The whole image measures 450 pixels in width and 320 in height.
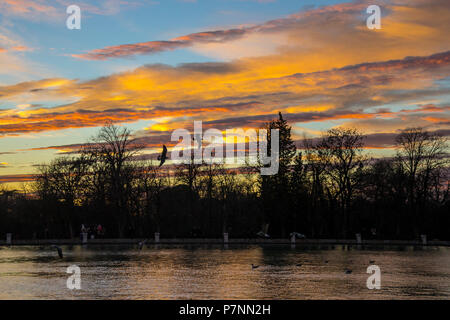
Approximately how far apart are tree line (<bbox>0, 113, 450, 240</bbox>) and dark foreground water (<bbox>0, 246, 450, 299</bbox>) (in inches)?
1137

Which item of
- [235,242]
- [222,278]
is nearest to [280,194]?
[235,242]

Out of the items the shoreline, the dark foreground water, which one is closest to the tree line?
the shoreline

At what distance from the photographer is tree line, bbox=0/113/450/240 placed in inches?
2857

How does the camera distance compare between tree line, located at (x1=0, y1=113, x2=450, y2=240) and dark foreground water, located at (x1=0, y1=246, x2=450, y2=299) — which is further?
tree line, located at (x1=0, y1=113, x2=450, y2=240)

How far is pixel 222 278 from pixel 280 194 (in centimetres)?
4718

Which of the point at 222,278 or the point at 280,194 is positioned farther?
the point at 280,194

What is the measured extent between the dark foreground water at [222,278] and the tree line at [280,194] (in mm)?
28871

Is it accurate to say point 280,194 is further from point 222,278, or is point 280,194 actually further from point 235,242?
point 222,278

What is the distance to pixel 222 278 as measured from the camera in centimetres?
2748

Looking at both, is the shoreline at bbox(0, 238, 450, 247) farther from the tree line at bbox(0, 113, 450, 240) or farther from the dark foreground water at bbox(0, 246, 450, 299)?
the dark foreground water at bbox(0, 246, 450, 299)

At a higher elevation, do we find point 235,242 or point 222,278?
point 222,278

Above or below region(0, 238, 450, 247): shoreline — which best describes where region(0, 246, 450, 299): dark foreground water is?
above

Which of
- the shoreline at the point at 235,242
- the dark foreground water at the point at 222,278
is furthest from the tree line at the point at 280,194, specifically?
the dark foreground water at the point at 222,278

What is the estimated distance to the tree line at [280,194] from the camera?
238 feet
